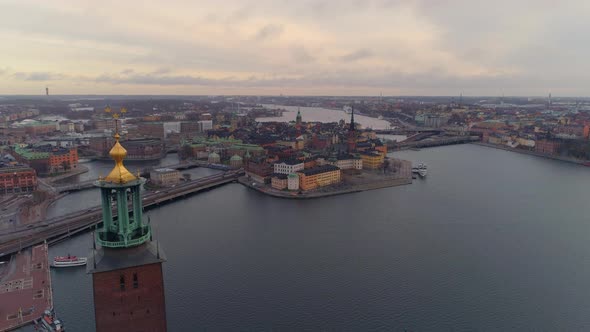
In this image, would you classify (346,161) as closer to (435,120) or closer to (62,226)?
(62,226)

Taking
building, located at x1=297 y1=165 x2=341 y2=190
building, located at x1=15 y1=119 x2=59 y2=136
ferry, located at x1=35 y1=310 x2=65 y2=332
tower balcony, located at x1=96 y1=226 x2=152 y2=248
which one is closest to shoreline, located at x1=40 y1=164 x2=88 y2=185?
building, located at x1=297 y1=165 x2=341 y2=190

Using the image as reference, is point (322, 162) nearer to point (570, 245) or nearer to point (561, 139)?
point (570, 245)

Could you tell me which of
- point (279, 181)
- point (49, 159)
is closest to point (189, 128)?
point (49, 159)

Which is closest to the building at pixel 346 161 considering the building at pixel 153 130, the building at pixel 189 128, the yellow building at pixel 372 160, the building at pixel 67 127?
the yellow building at pixel 372 160

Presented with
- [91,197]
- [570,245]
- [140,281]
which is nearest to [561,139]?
[570,245]

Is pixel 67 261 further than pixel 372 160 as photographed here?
No
